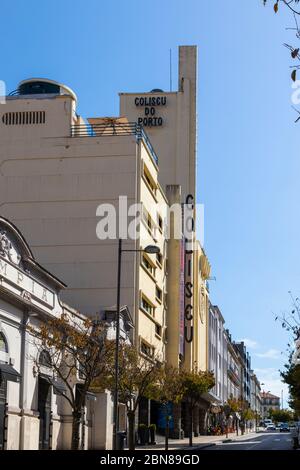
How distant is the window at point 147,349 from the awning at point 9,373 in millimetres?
25353

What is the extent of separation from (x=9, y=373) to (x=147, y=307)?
2997 cm

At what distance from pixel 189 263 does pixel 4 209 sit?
22760 mm

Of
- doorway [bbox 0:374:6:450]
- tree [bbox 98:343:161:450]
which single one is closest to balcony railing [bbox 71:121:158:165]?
tree [bbox 98:343:161:450]

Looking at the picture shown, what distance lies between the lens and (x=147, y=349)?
190 feet

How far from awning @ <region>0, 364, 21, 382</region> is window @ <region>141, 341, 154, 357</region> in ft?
83.2

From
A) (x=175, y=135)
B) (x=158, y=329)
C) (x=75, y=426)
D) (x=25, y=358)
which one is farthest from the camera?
(x=175, y=135)

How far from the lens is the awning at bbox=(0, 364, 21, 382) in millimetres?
29091

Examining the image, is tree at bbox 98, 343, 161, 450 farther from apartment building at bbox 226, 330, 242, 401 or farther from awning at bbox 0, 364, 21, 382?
apartment building at bbox 226, 330, 242, 401

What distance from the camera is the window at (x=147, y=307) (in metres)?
56.6

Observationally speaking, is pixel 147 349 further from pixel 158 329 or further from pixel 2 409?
pixel 2 409

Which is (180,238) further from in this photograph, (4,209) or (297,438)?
(297,438)

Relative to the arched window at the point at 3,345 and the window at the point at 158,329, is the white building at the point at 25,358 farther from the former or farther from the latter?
the window at the point at 158,329

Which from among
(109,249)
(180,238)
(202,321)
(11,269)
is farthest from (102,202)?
(202,321)

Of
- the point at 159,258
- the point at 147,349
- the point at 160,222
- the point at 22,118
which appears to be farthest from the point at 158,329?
the point at 22,118
